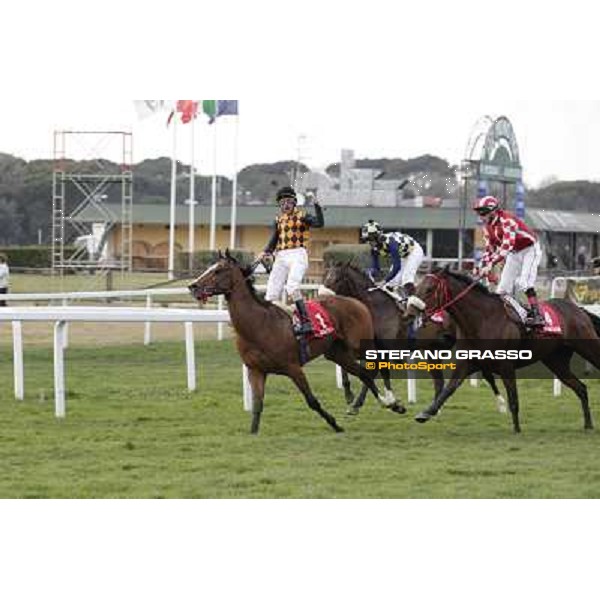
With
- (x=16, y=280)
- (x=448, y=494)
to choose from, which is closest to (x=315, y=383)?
(x=448, y=494)

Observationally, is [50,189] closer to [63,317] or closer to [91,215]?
[91,215]

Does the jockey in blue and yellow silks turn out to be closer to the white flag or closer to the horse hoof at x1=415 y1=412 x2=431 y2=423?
the horse hoof at x1=415 y1=412 x2=431 y2=423

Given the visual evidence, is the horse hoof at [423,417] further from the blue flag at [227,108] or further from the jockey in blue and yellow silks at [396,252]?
the blue flag at [227,108]

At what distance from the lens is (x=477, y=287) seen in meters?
10.3

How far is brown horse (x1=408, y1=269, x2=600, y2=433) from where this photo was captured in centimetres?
1003

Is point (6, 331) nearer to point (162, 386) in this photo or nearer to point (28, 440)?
point (162, 386)

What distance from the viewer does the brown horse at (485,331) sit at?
1003 cm

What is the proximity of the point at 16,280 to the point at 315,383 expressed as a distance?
73.9 feet

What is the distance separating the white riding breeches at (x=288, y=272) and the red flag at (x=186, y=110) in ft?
82.1

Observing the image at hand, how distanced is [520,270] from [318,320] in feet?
6.61

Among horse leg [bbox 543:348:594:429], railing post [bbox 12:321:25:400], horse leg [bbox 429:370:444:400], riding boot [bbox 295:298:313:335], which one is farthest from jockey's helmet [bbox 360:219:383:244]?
railing post [bbox 12:321:25:400]

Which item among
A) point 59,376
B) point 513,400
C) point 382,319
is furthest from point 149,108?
point 513,400

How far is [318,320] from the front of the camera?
10.1 metres

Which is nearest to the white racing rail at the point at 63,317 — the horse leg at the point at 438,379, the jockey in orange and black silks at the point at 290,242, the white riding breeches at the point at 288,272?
A: the white riding breeches at the point at 288,272
